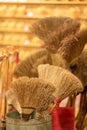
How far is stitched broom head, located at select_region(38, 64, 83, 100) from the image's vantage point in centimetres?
112

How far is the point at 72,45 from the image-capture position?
1307 millimetres

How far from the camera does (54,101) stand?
1117mm

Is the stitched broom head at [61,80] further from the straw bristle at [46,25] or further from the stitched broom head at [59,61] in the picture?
the straw bristle at [46,25]

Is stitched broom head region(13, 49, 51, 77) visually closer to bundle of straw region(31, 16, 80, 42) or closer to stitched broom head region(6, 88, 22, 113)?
bundle of straw region(31, 16, 80, 42)

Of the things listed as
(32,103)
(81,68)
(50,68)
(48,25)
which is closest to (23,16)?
(48,25)

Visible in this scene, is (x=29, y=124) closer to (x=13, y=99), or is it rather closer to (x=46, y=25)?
(x=13, y=99)

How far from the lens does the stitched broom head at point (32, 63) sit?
1347 millimetres

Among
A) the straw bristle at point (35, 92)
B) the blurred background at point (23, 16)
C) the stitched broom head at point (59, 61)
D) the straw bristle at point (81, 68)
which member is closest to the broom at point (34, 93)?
the straw bristle at point (35, 92)

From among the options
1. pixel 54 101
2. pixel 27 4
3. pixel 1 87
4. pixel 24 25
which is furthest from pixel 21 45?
Result: pixel 54 101

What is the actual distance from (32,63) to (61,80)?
0.29 m

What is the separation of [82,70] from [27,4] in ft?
12.4


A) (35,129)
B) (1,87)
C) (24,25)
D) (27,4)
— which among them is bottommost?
(35,129)

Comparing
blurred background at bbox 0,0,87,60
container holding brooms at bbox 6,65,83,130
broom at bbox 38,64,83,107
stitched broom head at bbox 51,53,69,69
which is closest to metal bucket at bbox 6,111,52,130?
container holding brooms at bbox 6,65,83,130

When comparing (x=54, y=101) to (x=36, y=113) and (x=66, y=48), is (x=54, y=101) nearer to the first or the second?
(x=36, y=113)
